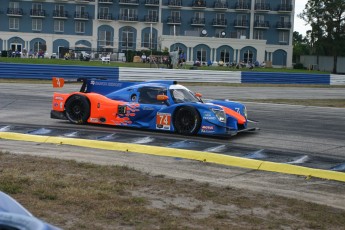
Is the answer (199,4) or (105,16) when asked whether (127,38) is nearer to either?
(105,16)

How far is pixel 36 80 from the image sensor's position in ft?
109

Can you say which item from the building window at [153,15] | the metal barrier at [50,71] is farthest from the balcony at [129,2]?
the metal barrier at [50,71]

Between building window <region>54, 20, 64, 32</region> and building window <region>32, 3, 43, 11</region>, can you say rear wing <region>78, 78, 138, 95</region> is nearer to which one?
building window <region>54, 20, 64, 32</region>

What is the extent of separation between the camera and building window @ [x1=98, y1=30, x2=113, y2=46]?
7925cm

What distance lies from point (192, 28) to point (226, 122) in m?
70.9

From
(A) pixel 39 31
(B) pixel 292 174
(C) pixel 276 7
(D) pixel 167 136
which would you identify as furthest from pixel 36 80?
(C) pixel 276 7

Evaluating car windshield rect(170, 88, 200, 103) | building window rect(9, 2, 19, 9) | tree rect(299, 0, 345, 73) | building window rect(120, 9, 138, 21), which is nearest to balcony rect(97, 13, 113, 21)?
building window rect(120, 9, 138, 21)

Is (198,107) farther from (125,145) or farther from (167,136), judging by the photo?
(125,145)

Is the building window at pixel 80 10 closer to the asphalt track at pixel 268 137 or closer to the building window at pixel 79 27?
the building window at pixel 79 27

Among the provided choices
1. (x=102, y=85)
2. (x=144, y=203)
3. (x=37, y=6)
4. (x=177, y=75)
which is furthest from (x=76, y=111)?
(x=37, y=6)

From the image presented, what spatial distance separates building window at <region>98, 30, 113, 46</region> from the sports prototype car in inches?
2595

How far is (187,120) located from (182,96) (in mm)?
708

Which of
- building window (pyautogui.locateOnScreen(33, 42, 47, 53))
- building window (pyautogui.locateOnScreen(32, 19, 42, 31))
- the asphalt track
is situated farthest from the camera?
building window (pyautogui.locateOnScreen(32, 19, 42, 31))

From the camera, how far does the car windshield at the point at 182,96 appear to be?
1293 cm
